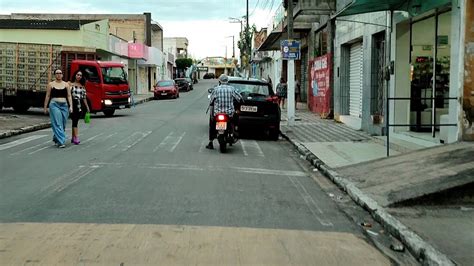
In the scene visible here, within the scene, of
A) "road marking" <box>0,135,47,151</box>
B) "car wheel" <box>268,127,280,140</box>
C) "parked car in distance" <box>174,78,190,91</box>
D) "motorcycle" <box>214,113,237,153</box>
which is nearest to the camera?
"motorcycle" <box>214,113,237,153</box>

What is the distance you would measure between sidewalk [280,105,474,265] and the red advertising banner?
10.6m

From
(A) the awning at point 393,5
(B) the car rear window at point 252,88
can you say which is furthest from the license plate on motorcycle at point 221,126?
(A) the awning at point 393,5

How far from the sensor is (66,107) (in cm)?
1379

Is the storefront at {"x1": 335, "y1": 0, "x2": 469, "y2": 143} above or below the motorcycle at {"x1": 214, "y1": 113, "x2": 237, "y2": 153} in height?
above

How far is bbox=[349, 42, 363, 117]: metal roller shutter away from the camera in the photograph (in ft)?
64.3

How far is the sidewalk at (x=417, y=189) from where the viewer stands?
19.4 ft

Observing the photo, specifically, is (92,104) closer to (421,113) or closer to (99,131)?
(99,131)

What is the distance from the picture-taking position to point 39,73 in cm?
2408

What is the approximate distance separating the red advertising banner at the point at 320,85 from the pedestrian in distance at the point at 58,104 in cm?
1248

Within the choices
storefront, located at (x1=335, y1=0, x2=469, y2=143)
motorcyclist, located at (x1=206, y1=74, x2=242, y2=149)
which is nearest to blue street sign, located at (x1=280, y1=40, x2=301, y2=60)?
storefront, located at (x1=335, y1=0, x2=469, y2=143)

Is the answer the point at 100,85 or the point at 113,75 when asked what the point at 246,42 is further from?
the point at 100,85

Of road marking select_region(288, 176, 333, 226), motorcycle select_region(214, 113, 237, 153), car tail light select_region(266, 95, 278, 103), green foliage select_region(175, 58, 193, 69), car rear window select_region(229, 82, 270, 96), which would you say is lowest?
road marking select_region(288, 176, 333, 226)

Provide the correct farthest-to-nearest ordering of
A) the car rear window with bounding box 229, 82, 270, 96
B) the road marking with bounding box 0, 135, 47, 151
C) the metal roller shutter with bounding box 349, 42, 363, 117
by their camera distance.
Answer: the metal roller shutter with bounding box 349, 42, 363, 117, the car rear window with bounding box 229, 82, 270, 96, the road marking with bounding box 0, 135, 47, 151

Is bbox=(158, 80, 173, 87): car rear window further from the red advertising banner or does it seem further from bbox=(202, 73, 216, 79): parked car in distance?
bbox=(202, 73, 216, 79): parked car in distance
